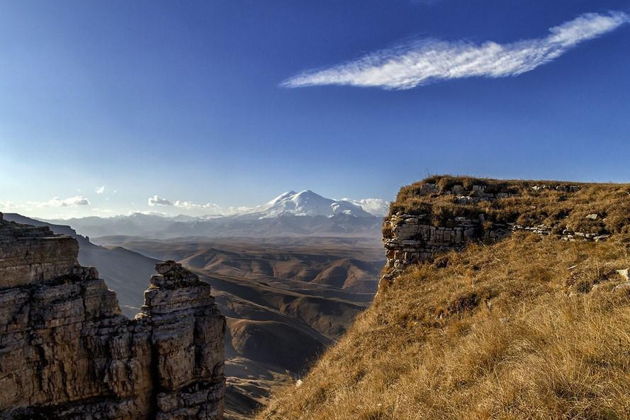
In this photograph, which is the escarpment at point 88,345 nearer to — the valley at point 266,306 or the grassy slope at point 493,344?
the grassy slope at point 493,344

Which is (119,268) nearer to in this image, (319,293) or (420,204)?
(319,293)

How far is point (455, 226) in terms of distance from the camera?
55.1 ft

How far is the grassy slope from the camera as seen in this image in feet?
14.6

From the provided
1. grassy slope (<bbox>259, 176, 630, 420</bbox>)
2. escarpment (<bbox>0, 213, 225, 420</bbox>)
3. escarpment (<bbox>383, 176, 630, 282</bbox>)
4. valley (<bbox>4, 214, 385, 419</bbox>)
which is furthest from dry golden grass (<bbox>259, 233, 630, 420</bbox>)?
valley (<bbox>4, 214, 385, 419</bbox>)

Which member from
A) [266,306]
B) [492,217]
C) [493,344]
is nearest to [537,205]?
[492,217]

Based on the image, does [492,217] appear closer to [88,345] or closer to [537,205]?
[537,205]

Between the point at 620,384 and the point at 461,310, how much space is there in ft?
24.0

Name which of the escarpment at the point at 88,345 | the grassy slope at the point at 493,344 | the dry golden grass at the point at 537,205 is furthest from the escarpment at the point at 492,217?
the escarpment at the point at 88,345

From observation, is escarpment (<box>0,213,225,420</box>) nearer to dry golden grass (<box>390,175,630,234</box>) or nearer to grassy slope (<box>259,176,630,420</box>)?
grassy slope (<box>259,176,630,420</box>)

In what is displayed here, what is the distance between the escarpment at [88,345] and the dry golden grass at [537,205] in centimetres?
1111

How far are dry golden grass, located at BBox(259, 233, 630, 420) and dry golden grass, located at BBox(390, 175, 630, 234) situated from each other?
1.17 m

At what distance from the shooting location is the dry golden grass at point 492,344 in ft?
14.6

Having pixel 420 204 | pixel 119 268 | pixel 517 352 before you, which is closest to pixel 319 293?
pixel 119 268

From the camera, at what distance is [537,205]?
16688 millimetres
